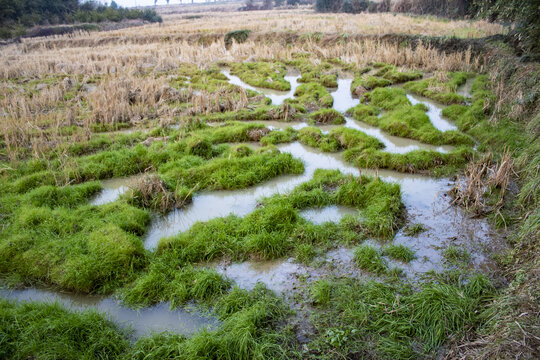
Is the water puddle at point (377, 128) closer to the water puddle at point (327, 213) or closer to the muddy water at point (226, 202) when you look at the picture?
the muddy water at point (226, 202)

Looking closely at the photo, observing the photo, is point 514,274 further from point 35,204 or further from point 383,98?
point 383,98

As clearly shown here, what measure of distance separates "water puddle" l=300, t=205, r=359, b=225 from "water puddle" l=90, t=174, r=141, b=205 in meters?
3.72

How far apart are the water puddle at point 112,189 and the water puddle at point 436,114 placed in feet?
29.0

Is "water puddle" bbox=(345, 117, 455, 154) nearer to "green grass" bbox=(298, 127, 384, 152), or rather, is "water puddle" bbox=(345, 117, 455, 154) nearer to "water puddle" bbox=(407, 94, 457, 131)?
"green grass" bbox=(298, 127, 384, 152)

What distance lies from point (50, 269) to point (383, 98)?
11.5m

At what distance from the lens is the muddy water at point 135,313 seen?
173 inches

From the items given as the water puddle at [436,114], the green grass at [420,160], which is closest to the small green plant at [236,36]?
the water puddle at [436,114]

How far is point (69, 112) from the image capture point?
432 inches

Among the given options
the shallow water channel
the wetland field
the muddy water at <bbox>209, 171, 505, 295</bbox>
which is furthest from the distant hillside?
the muddy water at <bbox>209, 171, 505, 295</bbox>

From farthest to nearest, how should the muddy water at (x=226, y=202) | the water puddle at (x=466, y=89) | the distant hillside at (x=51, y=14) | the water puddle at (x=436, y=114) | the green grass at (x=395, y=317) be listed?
the distant hillside at (x=51, y=14) → the water puddle at (x=466, y=89) → the water puddle at (x=436, y=114) → the muddy water at (x=226, y=202) → the green grass at (x=395, y=317)

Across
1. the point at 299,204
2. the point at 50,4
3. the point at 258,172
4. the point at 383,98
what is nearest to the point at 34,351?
Result: the point at 299,204

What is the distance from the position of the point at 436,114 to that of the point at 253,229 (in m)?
8.71

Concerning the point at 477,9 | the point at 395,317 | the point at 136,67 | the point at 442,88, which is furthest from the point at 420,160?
the point at 477,9

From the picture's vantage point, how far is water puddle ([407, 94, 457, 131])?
10620 millimetres
